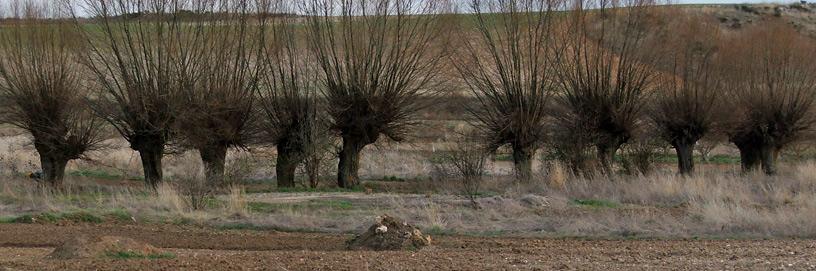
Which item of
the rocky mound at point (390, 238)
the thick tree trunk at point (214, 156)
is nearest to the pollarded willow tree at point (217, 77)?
the thick tree trunk at point (214, 156)

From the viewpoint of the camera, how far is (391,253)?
1488 centimetres

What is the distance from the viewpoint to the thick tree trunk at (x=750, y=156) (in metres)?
36.1

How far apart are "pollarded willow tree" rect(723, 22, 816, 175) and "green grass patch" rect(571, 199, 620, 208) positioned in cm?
1283

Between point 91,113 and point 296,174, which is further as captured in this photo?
point 296,174

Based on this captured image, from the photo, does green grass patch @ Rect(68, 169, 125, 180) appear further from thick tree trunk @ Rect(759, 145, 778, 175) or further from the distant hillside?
the distant hillside

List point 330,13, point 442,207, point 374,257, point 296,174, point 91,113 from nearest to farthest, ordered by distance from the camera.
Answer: point 374,257 < point 442,207 < point 91,113 < point 330,13 < point 296,174

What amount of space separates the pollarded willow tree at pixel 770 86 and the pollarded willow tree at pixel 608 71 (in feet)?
11.6

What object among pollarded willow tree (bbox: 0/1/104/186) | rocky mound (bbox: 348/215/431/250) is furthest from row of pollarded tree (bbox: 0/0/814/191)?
rocky mound (bbox: 348/215/431/250)

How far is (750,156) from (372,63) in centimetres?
1590

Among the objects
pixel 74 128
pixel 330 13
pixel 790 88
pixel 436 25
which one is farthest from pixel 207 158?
pixel 790 88

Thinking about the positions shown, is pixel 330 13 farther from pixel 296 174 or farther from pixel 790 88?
pixel 790 88

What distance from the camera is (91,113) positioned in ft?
95.8

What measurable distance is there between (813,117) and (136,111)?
24.7 metres

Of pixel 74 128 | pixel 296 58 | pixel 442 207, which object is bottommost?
pixel 442 207
